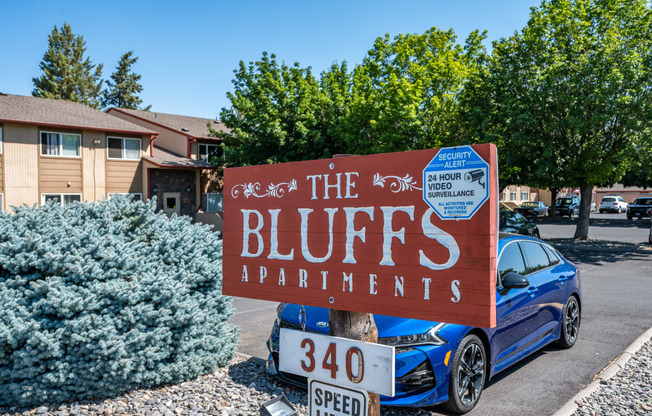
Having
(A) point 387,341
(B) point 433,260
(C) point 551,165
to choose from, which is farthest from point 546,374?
(C) point 551,165

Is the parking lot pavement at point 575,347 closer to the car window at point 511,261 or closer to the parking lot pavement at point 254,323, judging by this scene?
the parking lot pavement at point 254,323

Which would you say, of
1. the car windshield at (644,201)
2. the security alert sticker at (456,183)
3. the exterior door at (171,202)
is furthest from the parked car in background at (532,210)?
the security alert sticker at (456,183)

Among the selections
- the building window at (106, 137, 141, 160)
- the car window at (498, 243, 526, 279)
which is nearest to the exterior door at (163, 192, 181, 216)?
the building window at (106, 137, 141, 160)

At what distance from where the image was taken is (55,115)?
25.0m

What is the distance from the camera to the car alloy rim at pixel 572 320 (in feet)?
22.1

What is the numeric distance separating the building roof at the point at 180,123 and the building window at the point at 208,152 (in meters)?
0.76

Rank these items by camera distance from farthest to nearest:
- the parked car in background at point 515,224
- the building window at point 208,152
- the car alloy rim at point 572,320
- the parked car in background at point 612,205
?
the parked car in background at point 612,205 → the building window at point 208,152 → the parked car in background at point 515,224 → the car alloy rim at point 572,320

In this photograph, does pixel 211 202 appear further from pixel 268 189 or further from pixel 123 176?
pixel 268 189

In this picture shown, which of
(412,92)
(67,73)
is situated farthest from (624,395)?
(67,73)

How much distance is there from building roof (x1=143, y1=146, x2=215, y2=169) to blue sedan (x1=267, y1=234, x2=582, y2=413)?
23051 millimetres

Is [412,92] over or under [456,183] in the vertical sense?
A: over

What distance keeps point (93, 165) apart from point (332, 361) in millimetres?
25924

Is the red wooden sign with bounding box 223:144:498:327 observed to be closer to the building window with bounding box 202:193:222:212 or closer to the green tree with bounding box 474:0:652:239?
the green tree with bounding box 474:0:652:239

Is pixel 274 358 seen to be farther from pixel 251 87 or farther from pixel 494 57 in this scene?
pixel 251 87
